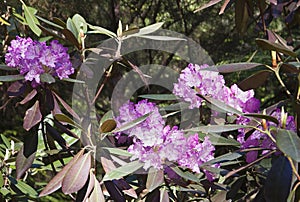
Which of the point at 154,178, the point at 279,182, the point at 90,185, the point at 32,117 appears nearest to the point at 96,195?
the point at 90,185

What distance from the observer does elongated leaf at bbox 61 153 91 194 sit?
1.00m

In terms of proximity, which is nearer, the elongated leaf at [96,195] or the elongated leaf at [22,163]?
the elongated leaf at [96,195]

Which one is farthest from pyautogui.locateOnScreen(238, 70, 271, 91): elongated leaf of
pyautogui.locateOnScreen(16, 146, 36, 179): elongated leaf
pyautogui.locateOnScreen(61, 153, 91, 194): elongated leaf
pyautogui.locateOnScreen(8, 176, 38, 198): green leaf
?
pyautogui.locateOnScreen(8, 176, 38, 198): green leaf

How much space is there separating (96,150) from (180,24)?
6.39 ft

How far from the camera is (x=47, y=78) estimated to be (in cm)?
109

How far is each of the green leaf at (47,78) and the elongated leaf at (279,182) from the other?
0.50 metres

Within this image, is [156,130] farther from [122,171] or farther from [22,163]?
[22,163]

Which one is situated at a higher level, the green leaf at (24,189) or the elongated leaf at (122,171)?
the elongated leaf at (122,171)

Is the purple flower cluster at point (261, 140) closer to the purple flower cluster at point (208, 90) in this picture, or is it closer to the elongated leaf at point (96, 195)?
the purple flower cluster at point (208, 90)

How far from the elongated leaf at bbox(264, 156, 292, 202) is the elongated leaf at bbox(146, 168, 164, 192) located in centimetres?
22

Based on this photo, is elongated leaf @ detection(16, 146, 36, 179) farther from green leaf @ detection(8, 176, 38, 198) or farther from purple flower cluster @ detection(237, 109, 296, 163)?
purple flower cluster @ detection(237, 109, 296, 163)

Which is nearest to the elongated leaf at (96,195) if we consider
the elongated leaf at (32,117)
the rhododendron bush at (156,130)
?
the rhododendron bush at (156,130)

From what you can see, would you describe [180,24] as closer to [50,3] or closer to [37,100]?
[50,3]

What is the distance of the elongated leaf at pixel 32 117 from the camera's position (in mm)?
1149
